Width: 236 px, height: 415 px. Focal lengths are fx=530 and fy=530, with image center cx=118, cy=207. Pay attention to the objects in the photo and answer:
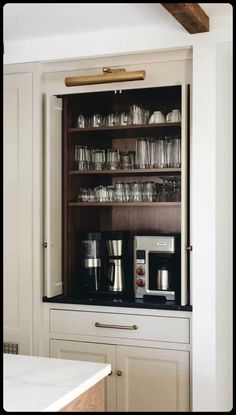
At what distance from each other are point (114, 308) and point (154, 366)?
0.39 metres

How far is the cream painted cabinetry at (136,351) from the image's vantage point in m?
2.90

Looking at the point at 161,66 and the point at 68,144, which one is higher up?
the point at 161,66

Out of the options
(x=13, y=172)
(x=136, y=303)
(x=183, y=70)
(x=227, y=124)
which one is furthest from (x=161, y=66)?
(x=136, y=303)

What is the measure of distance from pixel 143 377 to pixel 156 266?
0.63 metres

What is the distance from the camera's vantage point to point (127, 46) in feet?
9.93

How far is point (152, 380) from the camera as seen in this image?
2959 mm

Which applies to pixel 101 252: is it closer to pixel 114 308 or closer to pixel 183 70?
pixel 114 308

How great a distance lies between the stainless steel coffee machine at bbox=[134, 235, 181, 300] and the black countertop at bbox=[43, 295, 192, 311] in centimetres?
7

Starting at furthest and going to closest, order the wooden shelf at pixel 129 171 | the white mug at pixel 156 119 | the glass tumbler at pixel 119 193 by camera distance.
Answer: the glass tumbler at pixel 119 193, the white mug at pixel 156 119, the wooden shelf at pixel 129 171

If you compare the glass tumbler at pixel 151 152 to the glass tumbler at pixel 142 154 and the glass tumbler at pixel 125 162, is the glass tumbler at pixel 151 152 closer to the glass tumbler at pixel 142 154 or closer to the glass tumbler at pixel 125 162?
the glass tumbler at pixel 142 154

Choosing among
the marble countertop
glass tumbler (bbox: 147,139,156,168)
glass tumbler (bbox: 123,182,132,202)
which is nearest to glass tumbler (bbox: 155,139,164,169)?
glass tumbler (bbox: 147,139,156,168)

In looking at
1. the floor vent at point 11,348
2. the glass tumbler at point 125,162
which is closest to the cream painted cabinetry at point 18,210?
the floor vent at point 11,348

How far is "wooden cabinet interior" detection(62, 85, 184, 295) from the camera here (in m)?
3.29

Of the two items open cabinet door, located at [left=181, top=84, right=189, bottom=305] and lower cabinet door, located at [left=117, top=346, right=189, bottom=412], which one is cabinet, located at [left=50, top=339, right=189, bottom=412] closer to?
lower cabinet door, located at [left=117, top=346, right=189, bottom=412]
